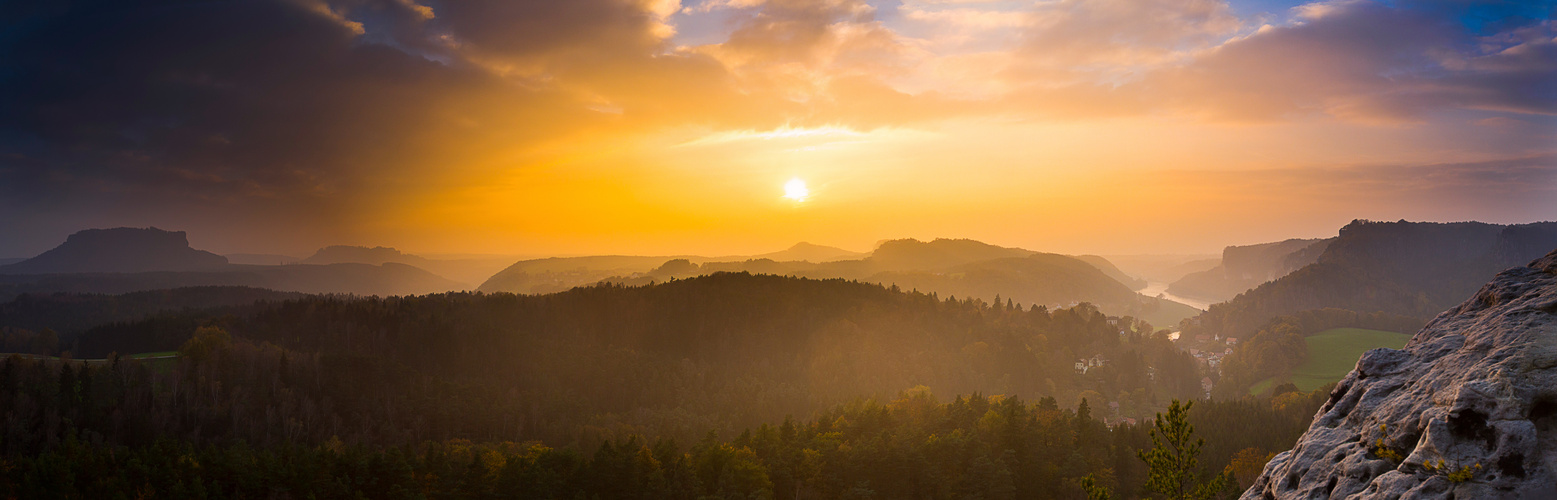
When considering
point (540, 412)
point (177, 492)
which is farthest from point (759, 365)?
point (177, 492)

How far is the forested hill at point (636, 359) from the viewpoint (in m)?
127

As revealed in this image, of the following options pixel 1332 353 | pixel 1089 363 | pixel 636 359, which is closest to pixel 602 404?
pixel 636 359

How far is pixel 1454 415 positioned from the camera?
8.45 m

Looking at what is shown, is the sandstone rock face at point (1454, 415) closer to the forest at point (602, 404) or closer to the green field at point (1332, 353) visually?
the forest at point (602, 404)

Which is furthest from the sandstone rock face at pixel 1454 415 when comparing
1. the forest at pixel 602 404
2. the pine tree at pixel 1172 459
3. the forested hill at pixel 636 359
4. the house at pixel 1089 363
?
the house at pixel 1089 363

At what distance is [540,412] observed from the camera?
130 m

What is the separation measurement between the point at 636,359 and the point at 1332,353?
185 meters

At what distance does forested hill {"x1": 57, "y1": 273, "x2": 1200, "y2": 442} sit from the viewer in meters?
127

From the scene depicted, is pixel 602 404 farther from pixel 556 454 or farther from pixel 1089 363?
pixel 1089 363

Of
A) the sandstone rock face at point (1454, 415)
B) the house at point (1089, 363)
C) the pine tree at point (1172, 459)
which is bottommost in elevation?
the house at point (1089, 363)

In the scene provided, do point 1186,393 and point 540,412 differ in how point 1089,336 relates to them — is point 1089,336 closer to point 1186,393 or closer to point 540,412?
point 1186,393

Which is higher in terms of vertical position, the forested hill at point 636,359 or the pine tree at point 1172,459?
the pine tree at point 1172,459

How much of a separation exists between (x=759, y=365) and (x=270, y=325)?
13152 centimetres

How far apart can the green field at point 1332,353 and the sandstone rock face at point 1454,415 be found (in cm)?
15891
